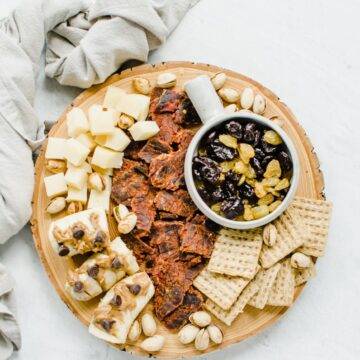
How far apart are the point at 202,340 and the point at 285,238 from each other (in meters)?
0.40

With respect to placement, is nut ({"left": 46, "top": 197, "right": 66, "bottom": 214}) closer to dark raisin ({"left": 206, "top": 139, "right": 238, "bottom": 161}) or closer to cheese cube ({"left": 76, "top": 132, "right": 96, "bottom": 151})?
cheese cube ({"left": 76, "top": 132, "right": 96, "bottom": 151})

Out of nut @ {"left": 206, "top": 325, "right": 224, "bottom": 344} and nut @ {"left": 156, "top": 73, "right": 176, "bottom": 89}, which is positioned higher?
nut @ {"left": 156, "top": 73, "right": 176, "bottom": 89}

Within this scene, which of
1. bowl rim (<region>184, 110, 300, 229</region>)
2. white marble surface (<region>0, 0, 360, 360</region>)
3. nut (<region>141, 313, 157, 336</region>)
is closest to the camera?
bowl rim (<region>184, 110, 300, 229</region>)

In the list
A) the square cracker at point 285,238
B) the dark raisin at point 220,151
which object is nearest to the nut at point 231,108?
the dark raisin at point 220,151

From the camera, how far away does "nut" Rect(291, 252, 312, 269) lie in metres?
1.87

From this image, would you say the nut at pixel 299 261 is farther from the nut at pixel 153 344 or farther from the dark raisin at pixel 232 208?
the nut at pixel 153 344

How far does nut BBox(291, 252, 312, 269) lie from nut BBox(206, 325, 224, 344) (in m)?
0.31

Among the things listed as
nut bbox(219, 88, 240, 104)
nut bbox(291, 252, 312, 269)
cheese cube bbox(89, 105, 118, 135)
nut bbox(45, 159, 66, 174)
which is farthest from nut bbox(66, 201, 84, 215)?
nut bbox(291, 252, 312, 269)

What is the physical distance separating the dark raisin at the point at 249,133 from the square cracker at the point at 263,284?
40 centimetres

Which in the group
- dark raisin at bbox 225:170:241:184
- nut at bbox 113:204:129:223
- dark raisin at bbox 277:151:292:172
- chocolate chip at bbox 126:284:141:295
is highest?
dark raisin at bbox 277:151:292:172

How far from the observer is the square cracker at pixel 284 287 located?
1.87 meters

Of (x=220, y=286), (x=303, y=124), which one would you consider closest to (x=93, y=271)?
(x=220, y=286)

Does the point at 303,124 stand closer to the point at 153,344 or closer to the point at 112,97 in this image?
the point at 112,97

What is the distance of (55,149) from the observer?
191 centimetres
